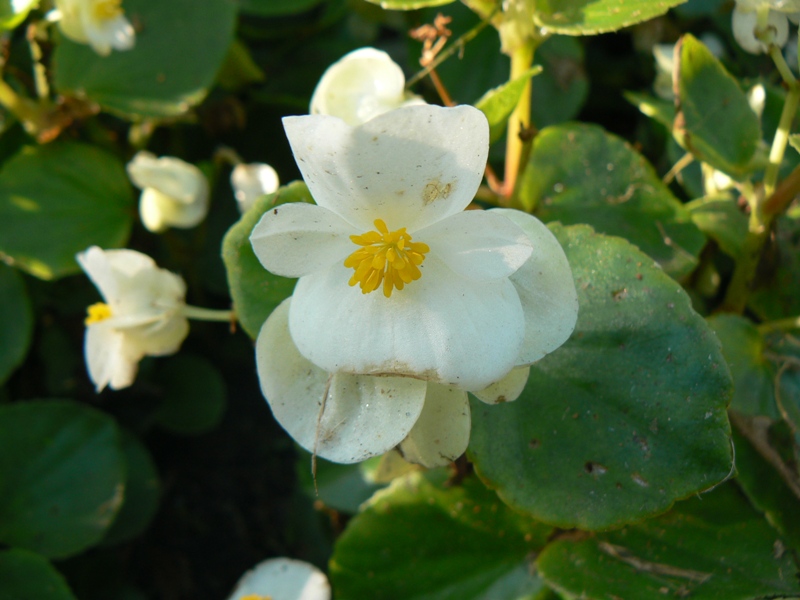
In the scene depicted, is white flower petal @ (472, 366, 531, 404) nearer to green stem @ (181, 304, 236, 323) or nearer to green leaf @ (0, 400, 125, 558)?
green stem @ (181, 304, 236, 323)

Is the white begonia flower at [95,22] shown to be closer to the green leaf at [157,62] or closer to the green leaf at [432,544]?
the green leaf at [157,62]

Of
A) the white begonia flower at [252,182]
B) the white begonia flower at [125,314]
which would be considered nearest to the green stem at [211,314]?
the white begonia flower at [125,314]

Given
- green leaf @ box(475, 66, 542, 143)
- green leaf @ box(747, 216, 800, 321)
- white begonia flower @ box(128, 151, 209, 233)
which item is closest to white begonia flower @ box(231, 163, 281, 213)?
white begonia flower @ box(128, 151, 209, 233)

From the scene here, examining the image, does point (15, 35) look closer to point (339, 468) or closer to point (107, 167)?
point (107, 167)

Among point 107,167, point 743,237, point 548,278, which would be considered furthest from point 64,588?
point 743,237

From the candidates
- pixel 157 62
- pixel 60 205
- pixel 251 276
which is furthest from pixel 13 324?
pixel 251 276

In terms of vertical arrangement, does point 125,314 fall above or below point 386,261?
below

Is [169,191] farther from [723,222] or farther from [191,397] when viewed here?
[723,222]
